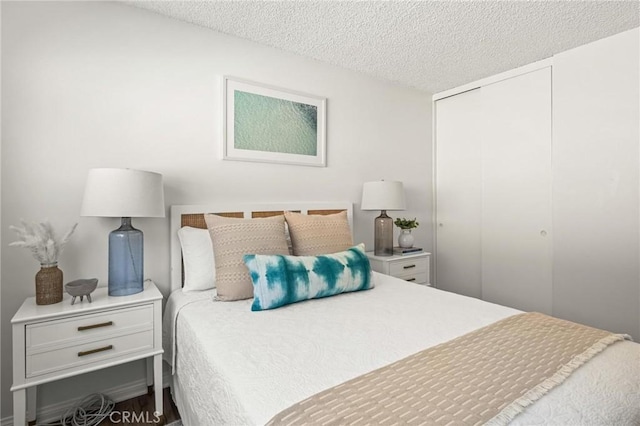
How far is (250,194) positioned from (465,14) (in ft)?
6.23

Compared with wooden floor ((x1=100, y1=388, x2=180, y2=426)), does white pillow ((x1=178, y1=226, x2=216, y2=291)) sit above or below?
above

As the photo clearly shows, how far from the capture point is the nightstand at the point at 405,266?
9.11 feet

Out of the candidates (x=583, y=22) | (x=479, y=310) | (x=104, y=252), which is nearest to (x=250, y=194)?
(x=104, y=252)

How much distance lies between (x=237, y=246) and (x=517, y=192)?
257 centimetres

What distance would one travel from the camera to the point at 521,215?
9.62 ft

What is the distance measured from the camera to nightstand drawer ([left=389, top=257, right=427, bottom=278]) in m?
2.81

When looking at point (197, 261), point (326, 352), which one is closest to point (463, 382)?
point (326, 352)

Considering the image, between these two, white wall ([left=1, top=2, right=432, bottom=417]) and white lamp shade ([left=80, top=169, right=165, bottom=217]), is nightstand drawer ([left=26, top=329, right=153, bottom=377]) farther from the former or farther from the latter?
white lamp shade ([left=80, top=169, right=165, bottom=217])

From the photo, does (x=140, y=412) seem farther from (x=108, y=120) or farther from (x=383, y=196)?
(x=383, y=196)

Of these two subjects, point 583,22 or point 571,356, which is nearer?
point 571,356

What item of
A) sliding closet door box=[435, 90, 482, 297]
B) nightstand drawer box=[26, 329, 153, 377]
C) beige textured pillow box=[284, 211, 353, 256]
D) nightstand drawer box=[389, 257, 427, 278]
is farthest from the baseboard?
sliding closet door box=[435, 90, 482, 297]

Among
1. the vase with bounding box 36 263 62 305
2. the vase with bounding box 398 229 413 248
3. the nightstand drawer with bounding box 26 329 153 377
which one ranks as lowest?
the nightstand drawer with bounding box 26 329 153 377

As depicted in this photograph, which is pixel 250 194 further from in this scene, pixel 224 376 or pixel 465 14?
pixel 465 14

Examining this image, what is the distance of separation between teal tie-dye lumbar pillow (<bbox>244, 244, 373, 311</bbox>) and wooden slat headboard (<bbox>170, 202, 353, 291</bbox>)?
627mm
